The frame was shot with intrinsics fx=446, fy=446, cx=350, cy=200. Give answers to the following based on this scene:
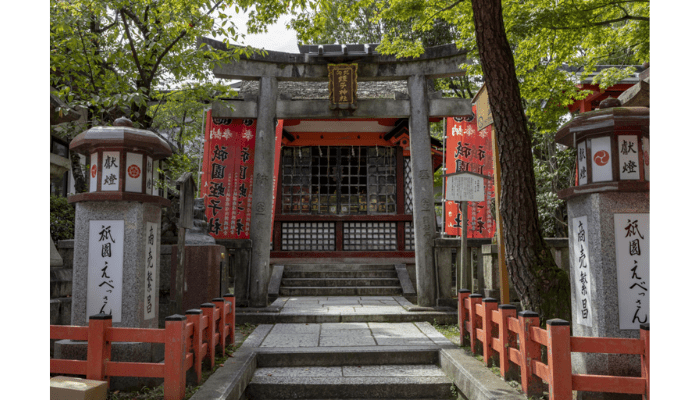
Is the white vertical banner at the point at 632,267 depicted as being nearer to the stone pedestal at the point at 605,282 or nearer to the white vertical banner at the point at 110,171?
the stone pedestal at the point at 605,282

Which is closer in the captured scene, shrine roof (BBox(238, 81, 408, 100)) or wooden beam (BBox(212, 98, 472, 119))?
wooden beam (BBox(212, 98, 472, 119))

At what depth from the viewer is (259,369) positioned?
5.68 m

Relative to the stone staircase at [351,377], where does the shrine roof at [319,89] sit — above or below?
above

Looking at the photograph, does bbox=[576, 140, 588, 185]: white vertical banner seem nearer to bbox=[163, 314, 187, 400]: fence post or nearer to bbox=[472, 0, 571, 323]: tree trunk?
bbox=[472, 0, 571, 323]: tree trunk

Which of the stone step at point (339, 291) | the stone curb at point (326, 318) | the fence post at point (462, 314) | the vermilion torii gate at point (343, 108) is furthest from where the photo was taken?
the stone step at point (339, 291)

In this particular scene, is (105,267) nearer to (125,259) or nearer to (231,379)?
(125,259)

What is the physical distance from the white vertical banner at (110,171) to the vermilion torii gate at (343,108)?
4366mm

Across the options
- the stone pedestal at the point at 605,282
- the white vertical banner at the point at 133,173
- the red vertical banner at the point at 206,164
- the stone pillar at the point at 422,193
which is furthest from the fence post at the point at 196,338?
the red vertical banner at the point at 206,164

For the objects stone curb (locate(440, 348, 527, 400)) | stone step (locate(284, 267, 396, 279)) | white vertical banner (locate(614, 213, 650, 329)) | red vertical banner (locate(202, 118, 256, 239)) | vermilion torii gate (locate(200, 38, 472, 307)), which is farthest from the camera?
stone step (locate(284, 267, 396, 279))

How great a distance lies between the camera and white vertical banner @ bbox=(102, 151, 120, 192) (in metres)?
4.69

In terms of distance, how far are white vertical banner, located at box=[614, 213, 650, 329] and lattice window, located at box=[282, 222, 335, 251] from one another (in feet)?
36.9

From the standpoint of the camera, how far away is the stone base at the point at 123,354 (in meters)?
4.41

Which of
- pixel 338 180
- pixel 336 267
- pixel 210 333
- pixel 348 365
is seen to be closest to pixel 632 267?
pixel 348 365

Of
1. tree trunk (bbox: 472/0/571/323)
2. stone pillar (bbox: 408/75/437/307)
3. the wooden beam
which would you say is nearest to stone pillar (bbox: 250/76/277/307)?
the wooden beam
